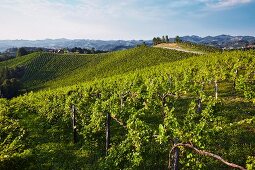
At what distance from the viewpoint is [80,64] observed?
14500cm

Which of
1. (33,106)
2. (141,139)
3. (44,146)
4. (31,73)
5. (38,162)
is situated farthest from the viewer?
(31,73)

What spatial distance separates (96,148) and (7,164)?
360 inches

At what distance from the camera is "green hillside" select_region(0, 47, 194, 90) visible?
110719 millimetres

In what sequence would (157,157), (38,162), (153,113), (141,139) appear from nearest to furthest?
(141,139), (157,157), (38,162), (153,113)

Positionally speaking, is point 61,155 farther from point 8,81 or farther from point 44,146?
point 8,81

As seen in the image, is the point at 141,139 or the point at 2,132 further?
the point at 2,132

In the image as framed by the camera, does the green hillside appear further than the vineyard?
Yes

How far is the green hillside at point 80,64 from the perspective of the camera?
363ft

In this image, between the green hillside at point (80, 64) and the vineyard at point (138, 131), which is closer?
the vineyard at point (138, 131)

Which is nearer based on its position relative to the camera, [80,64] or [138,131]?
[138,131]

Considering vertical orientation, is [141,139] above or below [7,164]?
above

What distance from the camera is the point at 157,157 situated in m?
23.1

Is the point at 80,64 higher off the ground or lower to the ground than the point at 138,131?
lower

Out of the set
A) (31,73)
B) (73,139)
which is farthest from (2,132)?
(31,73)
